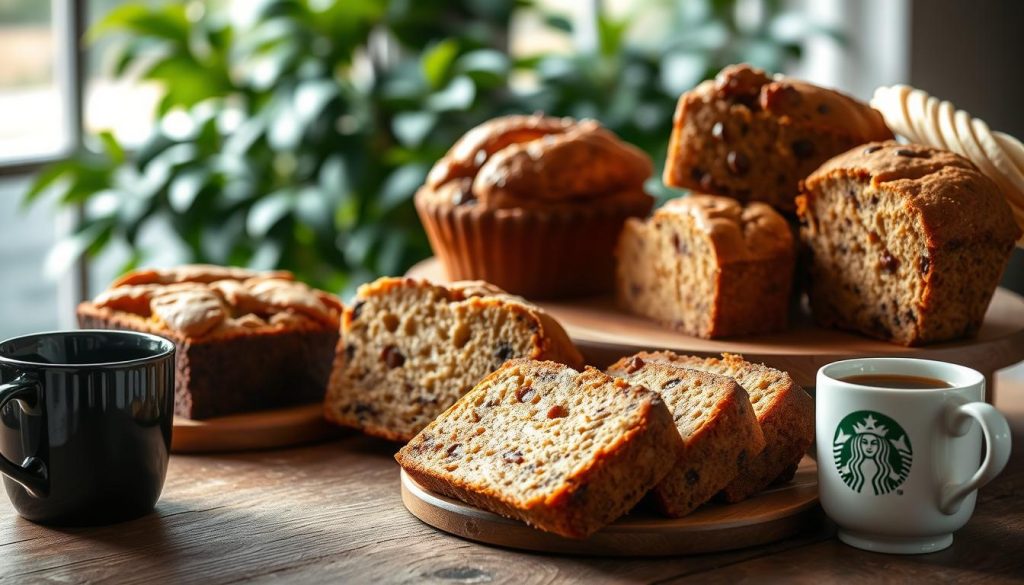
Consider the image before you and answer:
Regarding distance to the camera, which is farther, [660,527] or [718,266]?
[718,266]

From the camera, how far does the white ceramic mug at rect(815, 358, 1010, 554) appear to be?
4.84 feet

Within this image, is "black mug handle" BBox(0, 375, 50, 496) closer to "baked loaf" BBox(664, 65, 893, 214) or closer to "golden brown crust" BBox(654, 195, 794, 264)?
"golden brown crust" BBox(654, 195, 794, 264)

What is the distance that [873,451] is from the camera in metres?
1.51

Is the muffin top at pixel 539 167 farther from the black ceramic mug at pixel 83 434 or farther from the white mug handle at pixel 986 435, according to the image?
the white mug handle at pixel 986 435

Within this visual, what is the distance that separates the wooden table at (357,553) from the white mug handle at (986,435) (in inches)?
4.4

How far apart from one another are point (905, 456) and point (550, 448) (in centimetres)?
43

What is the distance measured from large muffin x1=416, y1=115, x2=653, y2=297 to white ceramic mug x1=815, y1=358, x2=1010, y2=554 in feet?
3.04

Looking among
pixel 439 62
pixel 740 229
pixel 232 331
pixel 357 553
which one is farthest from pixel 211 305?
pixel 439 62

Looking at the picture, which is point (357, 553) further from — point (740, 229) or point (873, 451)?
point (740, 229)

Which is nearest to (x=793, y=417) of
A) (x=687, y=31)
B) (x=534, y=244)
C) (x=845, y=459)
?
(x=845, y=459)

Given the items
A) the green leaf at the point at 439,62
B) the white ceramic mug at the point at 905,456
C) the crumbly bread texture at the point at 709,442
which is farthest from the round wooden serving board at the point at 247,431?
the green leaf at the point at 439,62

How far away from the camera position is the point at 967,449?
59.4 inches

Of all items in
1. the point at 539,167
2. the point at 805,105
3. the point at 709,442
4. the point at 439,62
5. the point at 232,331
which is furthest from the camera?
the point at 439,62

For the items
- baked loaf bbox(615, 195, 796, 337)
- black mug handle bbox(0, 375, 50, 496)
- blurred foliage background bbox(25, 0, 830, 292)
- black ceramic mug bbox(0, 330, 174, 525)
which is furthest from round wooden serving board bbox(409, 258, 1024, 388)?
blurred foliage background bbox(25, 0, 830, 292)
